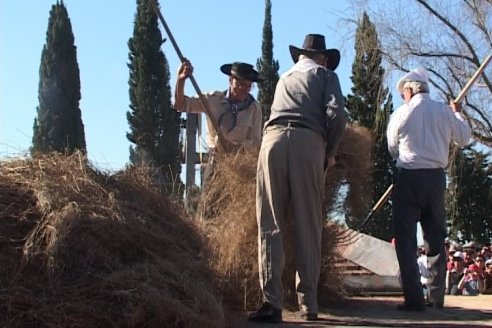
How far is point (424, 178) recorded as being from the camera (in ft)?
16.4

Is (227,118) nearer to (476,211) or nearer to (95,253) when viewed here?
(95,253)

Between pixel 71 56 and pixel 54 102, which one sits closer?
pixel 54 102

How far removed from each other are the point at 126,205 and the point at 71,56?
30.5 m

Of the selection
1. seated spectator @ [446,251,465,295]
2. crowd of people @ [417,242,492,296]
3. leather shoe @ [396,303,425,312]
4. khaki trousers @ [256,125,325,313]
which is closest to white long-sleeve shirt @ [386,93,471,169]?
leather shoe @ [396,303,425,312]

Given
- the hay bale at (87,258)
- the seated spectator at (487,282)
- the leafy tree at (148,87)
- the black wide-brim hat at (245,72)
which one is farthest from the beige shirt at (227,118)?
the leafy tree at (148,87)

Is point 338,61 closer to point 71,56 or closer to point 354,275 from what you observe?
point 354,275

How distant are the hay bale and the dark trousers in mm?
1920

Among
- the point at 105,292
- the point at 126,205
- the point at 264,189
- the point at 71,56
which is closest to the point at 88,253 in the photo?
the point at 105,292

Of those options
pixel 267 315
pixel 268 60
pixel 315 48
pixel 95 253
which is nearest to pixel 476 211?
pixel 268 60

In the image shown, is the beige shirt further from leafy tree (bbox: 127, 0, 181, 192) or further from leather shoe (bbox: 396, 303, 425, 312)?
leafy tree (bbox: 127, 0, 181, 192)

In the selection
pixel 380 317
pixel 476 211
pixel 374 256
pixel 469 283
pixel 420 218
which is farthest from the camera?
pixel 476 211

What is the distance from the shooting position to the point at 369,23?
66.7ft

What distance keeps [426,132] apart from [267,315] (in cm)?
191

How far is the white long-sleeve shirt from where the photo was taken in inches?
197
